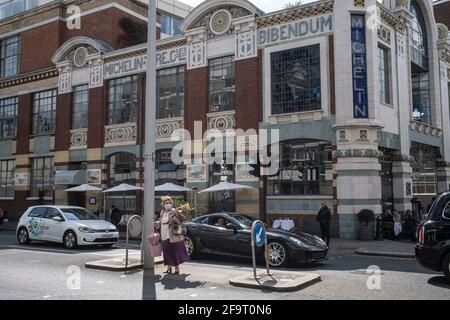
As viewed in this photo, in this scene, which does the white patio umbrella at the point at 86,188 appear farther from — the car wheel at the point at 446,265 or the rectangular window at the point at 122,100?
the car wheel at the point at 446,265

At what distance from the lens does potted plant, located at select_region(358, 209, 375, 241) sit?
62.6 ft

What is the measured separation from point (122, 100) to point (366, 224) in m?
15.4

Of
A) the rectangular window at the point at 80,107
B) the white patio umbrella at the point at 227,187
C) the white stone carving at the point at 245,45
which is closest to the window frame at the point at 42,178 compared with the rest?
the rectangular window at the point at 80,107

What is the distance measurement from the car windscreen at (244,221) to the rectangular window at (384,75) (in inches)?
454

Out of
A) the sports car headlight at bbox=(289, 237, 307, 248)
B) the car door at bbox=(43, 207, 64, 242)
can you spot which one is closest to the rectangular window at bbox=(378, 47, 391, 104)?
the sports car headlight at bbox=(289, 237, 307, 248)

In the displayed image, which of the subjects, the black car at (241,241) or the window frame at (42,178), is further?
the window frame at (42,178)

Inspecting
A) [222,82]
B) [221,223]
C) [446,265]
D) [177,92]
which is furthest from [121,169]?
[446,265]

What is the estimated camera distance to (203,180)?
23688 mm

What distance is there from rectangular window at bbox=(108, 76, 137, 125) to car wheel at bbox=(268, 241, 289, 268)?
54.9 feet

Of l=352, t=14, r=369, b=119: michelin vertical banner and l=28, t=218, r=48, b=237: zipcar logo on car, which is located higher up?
l=352, t=14, r=369, b=119: michelin vertical banner

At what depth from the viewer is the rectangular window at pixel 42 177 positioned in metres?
30.5

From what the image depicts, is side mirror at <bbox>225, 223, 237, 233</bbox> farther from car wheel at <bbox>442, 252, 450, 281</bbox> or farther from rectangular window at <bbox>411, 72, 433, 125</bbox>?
rectangular window at <bbox>411, 72, 433, 125</bbox>

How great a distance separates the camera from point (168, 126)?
2550 cm
